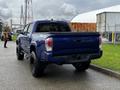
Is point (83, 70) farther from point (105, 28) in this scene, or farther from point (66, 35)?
point (105, 28)

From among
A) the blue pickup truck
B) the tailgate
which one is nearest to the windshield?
the blue pickup truck

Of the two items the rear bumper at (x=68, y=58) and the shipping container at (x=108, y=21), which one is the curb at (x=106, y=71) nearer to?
the rear bumper at (x=68, y=58)

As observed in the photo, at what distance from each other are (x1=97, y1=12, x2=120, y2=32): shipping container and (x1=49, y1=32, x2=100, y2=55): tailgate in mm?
27650

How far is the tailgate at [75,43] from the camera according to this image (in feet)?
30.9

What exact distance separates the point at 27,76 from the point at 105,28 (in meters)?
28.3

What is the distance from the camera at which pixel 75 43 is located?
971 cm

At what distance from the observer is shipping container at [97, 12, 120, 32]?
3788 centimetres

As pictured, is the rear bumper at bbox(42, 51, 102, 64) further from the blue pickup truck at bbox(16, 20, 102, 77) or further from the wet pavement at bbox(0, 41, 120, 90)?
the wet pavement at bbox(0, 41, 120, 90)

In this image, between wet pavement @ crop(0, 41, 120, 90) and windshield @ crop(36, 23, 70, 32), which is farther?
windshield @ crop(36, 23, 70, 32)

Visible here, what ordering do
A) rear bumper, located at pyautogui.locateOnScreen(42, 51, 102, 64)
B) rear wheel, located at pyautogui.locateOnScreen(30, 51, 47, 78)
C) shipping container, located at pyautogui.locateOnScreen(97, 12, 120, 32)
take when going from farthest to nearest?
shipping container, located at pyautogui.locateOnScreen(97, 12, 120, 32)
rear wheel, located at pyautogui.locateOnScreen(30, 51, 47, 78)
rear bumper, located at pyautogui.locateOnScreen(42, 51, 102, 64)

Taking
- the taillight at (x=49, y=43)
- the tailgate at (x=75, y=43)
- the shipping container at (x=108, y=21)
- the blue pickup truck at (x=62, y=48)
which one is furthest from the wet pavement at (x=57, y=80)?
the shipping container at (x=108, y=21)

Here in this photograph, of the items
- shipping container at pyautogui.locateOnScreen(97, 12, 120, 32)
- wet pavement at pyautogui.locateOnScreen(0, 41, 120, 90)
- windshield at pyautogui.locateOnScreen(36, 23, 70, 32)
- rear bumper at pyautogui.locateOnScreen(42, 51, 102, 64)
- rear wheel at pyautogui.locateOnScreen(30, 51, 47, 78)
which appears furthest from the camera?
shipping container at pyautogui.locateOnScreen(97, 12, 120, 32)

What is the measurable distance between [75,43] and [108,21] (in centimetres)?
2907

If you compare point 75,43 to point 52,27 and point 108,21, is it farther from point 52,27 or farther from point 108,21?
point 108,21
